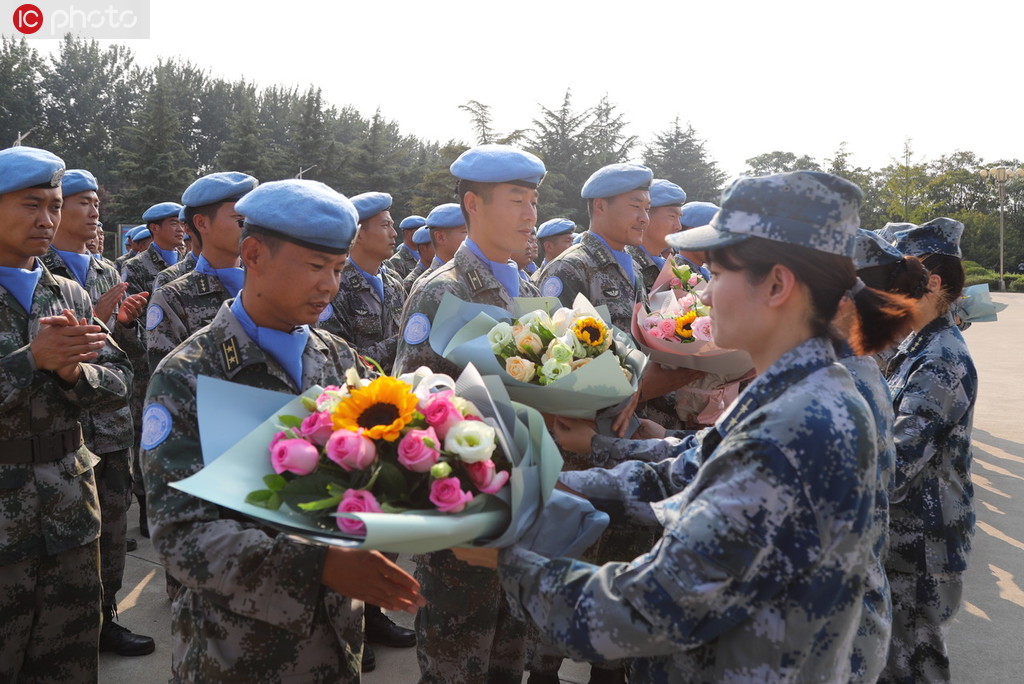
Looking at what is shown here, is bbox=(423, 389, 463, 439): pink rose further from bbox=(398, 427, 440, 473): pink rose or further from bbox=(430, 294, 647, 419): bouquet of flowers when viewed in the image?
bbox=(430, 294, 647, 419): bouquet of flowers

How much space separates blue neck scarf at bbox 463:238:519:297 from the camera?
3.78 m

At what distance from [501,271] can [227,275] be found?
5.65 ft

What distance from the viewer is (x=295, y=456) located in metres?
1.79

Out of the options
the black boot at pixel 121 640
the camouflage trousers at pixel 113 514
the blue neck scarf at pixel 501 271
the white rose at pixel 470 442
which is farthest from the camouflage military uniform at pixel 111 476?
the white rose at pixel 470 442

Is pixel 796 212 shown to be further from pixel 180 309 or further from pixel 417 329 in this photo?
pixel 180 309

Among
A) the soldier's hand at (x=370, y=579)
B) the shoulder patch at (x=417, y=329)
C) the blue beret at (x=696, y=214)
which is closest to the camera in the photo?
the soldier's hand at (x=370, y=579)

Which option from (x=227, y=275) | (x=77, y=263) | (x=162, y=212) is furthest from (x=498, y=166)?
→ (x=162, y=212)

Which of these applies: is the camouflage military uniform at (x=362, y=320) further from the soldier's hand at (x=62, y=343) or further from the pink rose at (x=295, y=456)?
the pink rose at (x=295, y=456)

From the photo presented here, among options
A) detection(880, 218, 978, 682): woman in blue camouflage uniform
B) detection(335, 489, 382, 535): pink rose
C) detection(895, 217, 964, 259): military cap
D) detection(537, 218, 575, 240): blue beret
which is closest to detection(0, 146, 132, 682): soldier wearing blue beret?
detection(335, 489, 382, 535): pink rose

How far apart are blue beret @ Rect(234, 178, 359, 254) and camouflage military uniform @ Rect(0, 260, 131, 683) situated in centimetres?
139

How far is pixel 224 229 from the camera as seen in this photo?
4539 millimetres

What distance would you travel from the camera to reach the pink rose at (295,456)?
1.79m

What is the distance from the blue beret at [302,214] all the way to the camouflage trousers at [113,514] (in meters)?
2.98

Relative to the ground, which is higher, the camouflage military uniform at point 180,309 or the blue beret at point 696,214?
the blue beret at point 696,214
